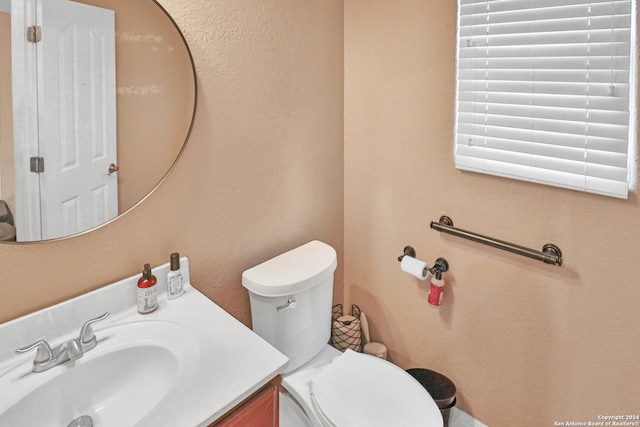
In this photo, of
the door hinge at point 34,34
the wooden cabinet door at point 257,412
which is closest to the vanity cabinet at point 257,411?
the wooden cabinet door at point 257,412

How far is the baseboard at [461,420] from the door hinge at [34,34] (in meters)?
1.96

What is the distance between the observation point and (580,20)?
1.26 metres

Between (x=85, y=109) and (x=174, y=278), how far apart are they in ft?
1.85

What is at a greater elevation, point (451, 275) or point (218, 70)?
point (218, 70)

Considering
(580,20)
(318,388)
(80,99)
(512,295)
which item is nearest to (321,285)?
(318,388)

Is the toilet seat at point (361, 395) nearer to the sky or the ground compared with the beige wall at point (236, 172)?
nearer to the ground

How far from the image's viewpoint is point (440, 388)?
180cm

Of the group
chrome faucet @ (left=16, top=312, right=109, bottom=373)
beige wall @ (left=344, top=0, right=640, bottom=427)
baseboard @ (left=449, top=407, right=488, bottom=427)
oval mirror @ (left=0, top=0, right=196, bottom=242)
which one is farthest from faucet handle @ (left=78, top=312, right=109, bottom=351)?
baseboard @ (left=449, top=407, right=488, bottom=427)

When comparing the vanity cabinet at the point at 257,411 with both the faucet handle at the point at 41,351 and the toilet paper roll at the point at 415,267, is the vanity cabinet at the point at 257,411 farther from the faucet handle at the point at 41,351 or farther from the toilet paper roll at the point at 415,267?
the toilet paper roll at the point at 415,267

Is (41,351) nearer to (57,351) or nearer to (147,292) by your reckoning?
(57,351)

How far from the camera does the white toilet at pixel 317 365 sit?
1.36 m

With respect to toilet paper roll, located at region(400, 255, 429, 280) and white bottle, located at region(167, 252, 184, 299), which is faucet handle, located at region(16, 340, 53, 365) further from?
toilet paper roll, located at region(400, 255, 429, 280)

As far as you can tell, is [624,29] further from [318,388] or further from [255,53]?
[318,388]

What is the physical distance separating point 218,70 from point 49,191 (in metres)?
0.65
